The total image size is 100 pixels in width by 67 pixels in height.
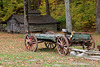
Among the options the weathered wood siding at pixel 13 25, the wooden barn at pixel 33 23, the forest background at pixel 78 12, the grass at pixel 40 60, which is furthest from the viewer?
the weathered wood siding at pixel 13 25

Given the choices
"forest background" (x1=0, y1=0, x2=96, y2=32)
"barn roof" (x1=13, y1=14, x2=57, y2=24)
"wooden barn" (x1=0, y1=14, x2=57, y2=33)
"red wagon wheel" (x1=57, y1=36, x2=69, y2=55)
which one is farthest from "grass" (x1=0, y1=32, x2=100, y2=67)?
"barn roof" (x1=13, y1=14, x2=57, y2=24)

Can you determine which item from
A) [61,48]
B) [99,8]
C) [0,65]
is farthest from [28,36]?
[99,8]

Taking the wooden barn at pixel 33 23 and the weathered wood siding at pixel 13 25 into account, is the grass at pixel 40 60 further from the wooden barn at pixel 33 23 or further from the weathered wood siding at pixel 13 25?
the weathered wood siding at pixel 13 25

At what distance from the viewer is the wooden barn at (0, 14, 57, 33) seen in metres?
35.2

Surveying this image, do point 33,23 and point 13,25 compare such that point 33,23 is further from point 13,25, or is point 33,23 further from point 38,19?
point 13,25

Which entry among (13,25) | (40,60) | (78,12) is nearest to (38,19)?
(13,25)

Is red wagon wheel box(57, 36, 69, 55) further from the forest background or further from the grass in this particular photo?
the forest background

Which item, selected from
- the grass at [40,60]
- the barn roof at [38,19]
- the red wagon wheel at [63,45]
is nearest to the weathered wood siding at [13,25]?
the barn roof at [38,19]

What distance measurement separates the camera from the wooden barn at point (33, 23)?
115ft

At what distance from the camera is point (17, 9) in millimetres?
45844

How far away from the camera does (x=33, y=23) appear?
36062 mm

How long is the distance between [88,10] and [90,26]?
3528 millimetres

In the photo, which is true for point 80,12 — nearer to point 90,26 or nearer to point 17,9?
point 90,26

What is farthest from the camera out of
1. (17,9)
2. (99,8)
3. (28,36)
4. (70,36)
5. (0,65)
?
(17,9)
